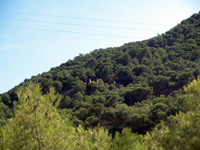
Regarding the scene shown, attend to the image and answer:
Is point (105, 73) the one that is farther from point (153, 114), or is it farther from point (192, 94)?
point (192, 94)

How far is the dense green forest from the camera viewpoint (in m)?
7.09

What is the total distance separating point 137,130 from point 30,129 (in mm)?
22249

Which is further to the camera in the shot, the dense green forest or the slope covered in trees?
the slope covered in trees

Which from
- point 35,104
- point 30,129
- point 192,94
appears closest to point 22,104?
point 35,104

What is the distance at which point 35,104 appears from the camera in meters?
7.21

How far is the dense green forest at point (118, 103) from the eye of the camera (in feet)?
23.3

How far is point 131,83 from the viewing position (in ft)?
160

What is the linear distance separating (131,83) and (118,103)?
41.9 ft

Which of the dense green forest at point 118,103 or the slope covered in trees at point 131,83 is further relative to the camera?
the slope covered in trees at point 131,83

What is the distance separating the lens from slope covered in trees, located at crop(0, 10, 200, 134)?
28.1 meters

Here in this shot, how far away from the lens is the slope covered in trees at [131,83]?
92.3 feet

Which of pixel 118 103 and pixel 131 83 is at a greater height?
pixel 131 83

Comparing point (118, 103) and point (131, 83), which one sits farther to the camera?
point (131, 83)

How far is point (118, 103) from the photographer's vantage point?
122 feet
